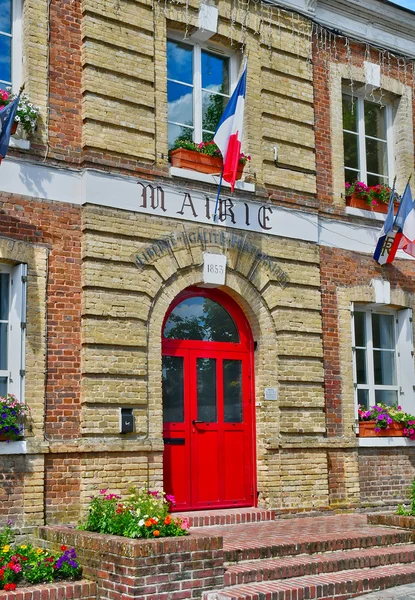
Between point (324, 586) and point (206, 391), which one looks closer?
point (324, 586)

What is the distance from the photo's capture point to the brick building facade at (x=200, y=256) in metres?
10.1

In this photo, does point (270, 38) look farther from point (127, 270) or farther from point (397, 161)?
point (127, 270)

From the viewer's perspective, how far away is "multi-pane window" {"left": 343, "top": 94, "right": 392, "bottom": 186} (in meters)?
14.0

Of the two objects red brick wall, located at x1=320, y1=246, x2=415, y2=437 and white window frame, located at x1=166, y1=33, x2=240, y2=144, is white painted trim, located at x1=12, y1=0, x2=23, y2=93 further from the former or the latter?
red brick wall, located at x1=320, y1=246, x2=415, y2=437

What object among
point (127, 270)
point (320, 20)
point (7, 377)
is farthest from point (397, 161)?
point (7, 377)

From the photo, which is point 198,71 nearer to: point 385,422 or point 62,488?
point 385,422

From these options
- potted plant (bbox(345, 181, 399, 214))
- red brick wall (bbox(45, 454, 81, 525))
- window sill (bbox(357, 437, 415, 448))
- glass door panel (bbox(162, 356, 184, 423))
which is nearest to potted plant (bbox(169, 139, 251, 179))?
glass door panel (bbox(162, 356, 184, 423))

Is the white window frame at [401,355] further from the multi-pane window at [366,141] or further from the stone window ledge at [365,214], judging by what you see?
the multi-pane window at [366,141]

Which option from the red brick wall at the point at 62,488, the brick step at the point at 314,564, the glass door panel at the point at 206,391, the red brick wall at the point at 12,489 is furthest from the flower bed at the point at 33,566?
the glass door panel at the point at 206,391

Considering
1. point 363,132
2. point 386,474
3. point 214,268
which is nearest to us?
point 214,268

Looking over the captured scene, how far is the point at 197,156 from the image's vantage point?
11.6 m

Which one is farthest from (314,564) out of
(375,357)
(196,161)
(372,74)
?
(372,74)

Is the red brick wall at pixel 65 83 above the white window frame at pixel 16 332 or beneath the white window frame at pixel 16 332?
above

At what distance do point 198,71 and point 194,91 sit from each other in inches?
12.6
